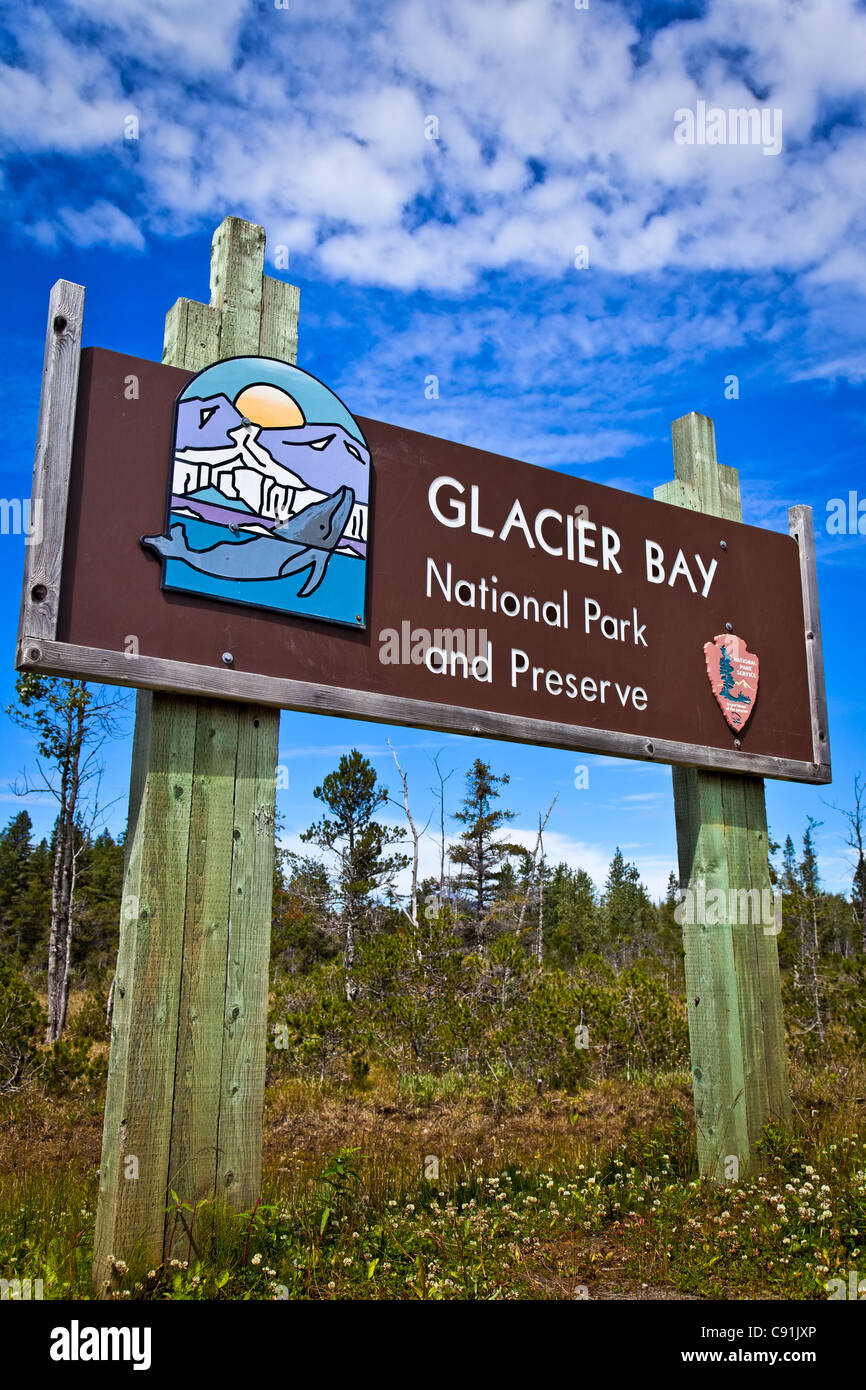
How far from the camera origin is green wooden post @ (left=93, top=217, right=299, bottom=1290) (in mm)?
2941

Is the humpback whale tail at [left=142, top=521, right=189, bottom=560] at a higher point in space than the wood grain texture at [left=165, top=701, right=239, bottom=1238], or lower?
higher

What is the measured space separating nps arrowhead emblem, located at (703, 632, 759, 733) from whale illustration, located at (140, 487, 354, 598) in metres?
2.42

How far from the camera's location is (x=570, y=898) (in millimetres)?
44125

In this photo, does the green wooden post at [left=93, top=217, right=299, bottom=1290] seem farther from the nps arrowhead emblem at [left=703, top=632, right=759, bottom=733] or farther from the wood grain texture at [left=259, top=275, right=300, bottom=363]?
the nps arrowhead emblem at [left=703, top=632, right=759, bottom=733]

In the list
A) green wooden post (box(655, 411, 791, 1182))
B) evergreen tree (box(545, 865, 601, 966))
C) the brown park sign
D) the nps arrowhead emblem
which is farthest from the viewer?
evergreen tree (box(545, 865, 601, 966))

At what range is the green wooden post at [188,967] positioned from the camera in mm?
2941

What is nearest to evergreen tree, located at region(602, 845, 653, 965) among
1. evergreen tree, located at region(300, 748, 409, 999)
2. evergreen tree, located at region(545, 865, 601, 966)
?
evergreen tree, located at region(545, 865, 601, 966)

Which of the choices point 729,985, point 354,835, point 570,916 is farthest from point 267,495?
point 570,916

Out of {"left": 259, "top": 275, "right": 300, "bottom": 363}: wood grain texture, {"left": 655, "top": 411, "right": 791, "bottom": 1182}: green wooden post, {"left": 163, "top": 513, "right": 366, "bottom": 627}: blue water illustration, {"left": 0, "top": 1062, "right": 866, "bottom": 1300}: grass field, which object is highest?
{"left": 259, "top": 275, "right": 300, "bottom": 363}: wood grain texture

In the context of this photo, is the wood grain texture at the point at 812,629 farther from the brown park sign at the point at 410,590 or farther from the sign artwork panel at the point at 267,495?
the sign artwork panel at the point at 267,495

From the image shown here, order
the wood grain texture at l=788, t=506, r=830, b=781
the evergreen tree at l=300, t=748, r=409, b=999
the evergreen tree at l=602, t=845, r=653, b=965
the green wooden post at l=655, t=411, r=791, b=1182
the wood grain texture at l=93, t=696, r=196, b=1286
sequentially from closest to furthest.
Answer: the wood grain texture at l=93, t=696, r=196, b=1286 < the green wooden post at l=655, t=411, r=791, b=1182 < the wood grain texture at l=788, t=506, r=830, b=781 < the evergreen tree at l=300, t=748, r=409, b=999 < the evergreen tree at l=602, t=845, r=653, b=965

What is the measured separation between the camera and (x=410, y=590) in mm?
3932

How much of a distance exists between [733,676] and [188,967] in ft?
11.2

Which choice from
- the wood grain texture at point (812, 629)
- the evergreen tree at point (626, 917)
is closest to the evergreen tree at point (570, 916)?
the evergreen tree at point (626, 917)
